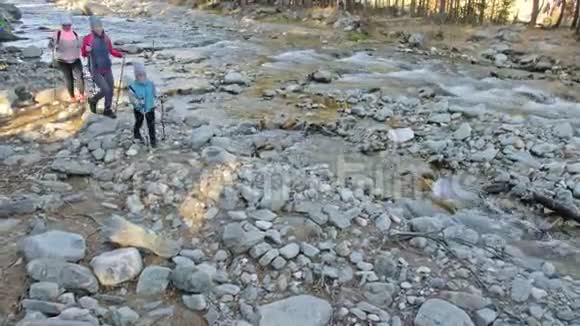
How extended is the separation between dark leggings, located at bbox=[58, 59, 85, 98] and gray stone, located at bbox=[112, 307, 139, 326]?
6082mm

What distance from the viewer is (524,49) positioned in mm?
18453

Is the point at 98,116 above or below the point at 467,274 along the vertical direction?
above

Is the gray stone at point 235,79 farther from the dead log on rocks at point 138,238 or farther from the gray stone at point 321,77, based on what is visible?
the dead log on rocks at point 138,238

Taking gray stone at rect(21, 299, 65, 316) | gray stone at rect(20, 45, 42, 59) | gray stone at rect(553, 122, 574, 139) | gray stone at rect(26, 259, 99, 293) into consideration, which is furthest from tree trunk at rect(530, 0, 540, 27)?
gray stone at rect(21, 299, 65, 316)

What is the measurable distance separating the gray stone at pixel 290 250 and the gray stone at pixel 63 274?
1.75m

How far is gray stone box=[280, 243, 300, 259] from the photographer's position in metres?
4.96

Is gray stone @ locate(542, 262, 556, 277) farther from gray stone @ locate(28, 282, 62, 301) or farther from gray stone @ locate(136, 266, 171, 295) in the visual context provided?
gray stone @ locate(28, 282, 62, 301)

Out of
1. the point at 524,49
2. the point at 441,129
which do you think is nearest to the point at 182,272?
the point at 441,129

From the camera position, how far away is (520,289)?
468 centimetres

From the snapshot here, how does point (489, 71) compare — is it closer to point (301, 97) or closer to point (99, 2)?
point (301, 97)

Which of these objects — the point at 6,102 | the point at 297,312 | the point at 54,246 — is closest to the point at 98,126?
the point at 6,102

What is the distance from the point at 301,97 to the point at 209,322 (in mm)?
7978

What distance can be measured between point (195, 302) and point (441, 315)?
211cm

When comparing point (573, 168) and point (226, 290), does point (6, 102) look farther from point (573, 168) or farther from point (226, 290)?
point (573, 168)
